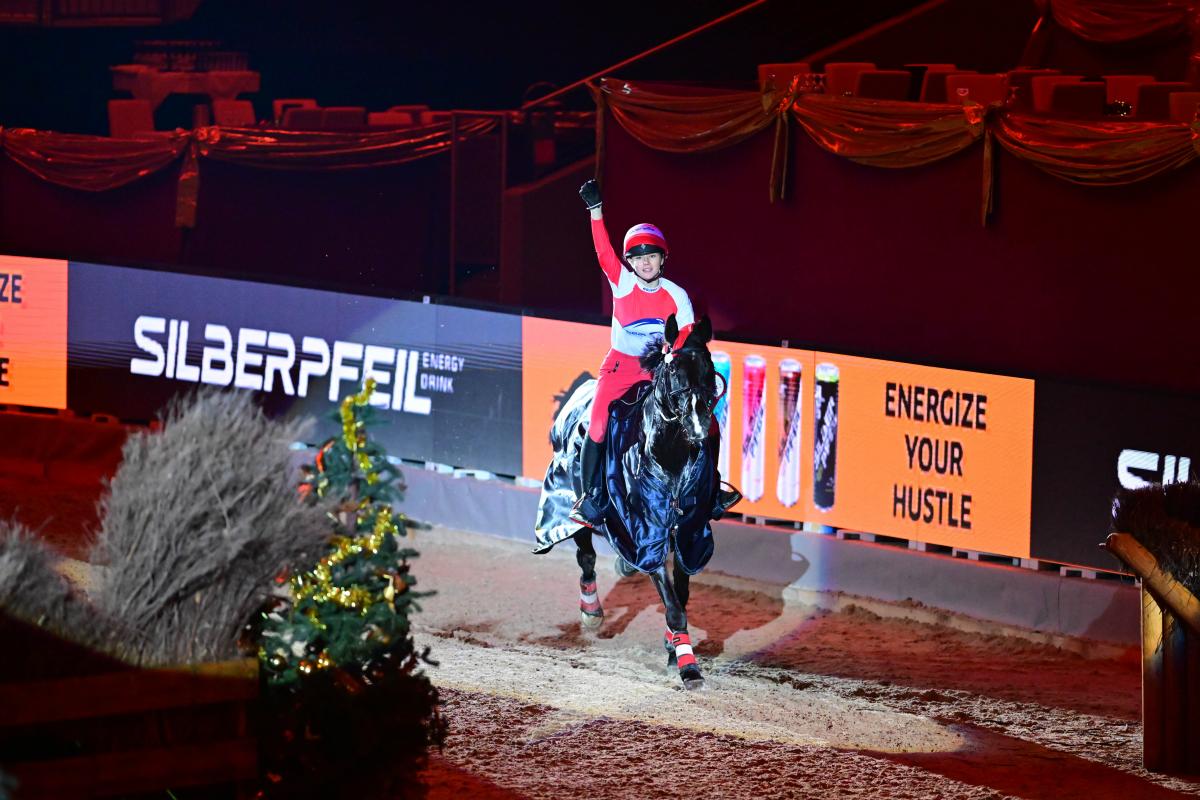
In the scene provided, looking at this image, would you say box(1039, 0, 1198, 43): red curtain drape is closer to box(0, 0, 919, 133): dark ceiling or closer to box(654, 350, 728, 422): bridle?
box(0, 0, 919, 133): dark ceiling

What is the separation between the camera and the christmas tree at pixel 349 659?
6.14 meters

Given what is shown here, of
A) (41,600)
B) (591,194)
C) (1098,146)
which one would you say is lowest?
(41,600)

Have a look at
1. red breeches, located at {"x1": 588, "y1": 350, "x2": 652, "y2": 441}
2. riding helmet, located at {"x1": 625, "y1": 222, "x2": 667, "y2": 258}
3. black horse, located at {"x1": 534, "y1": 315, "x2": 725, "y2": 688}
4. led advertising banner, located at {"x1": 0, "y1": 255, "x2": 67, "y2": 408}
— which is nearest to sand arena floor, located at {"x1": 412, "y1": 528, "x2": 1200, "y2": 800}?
black horse, located at {"x1": 534, "y1": 315, "x2": 725, "y2": 688}

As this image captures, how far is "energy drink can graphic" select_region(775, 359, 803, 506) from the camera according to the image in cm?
1318

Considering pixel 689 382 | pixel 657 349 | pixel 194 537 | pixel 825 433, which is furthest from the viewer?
pixel 825 433

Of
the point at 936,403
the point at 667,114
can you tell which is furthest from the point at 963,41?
the point at 936,403

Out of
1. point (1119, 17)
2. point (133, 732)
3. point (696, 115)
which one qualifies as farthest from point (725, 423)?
point (133, 732)

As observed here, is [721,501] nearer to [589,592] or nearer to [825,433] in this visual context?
[589,592]

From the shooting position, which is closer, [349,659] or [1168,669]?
[349,659]

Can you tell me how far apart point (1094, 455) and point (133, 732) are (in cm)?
786

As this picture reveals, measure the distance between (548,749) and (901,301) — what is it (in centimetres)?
735

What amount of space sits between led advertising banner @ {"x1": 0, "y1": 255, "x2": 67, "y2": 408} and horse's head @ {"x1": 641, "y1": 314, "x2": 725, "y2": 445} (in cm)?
891

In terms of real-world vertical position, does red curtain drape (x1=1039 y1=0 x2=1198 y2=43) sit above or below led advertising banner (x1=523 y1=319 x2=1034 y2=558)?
above

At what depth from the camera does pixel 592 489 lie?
36.7 feet
